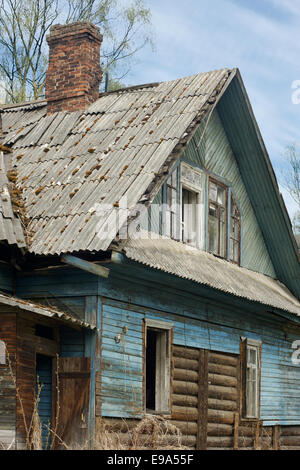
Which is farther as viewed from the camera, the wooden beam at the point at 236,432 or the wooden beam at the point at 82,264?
the wooden beam at the point at 236,432

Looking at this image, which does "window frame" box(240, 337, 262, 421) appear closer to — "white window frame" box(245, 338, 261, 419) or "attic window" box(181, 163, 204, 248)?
"white window frame" box(245, 338, 261, 419)

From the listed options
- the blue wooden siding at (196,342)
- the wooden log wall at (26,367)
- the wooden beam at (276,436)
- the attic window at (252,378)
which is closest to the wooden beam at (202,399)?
the blue wooden siding at (196,342)

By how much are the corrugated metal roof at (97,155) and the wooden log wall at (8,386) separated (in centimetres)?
117

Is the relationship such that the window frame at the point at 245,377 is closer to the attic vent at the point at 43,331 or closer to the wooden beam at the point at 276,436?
the wooden beam at the point at 276,436

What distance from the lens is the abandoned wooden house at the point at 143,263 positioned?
11469 mm

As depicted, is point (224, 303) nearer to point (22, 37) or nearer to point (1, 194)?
point (1, 194)

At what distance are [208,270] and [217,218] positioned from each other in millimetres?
2207

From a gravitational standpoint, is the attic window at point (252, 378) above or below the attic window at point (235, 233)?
below

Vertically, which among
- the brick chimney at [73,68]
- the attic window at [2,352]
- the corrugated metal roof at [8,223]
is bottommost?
the attic window at [2,352]

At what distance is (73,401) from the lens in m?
11.4

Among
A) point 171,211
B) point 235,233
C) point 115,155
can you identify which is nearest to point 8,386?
point 115,155

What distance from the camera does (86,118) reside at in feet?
49.2

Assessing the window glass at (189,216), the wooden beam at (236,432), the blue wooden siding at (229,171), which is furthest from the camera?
the blue wooden siding at (229,171)
